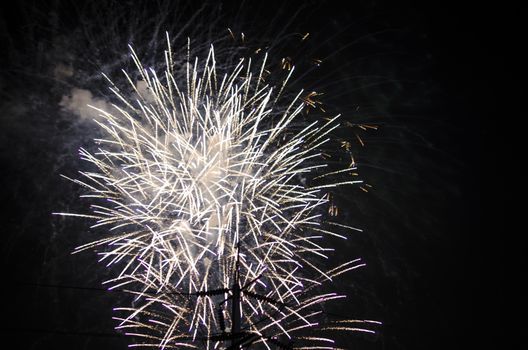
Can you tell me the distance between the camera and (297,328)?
16.8 meters

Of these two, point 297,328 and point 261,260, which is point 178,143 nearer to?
point 261,260

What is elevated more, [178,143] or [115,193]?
[178,143]

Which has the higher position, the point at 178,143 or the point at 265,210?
the point at 178,143

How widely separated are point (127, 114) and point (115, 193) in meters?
2.46

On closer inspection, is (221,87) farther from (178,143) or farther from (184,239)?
(184,239)

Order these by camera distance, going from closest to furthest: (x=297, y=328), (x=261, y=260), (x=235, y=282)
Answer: (x=235, y=282) < (x=297, y=328) < (x=261, y=260)

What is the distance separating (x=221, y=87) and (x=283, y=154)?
Answer: 9.48ft

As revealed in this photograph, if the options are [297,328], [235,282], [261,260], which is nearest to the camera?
[235,282]

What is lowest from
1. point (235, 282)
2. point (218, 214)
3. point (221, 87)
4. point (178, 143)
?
point (235, 282)

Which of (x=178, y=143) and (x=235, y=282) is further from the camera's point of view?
(x=178, y=143)

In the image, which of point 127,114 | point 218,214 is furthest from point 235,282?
point 127,114

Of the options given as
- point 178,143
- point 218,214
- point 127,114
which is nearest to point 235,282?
point 218,214

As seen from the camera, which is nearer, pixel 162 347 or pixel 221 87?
pixel 162 347

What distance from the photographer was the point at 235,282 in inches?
603
